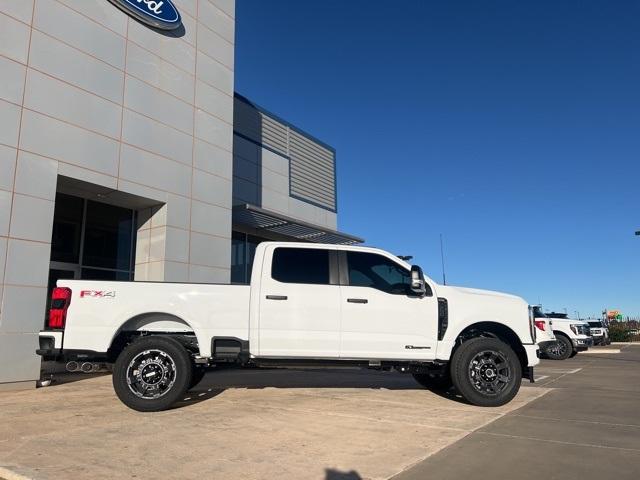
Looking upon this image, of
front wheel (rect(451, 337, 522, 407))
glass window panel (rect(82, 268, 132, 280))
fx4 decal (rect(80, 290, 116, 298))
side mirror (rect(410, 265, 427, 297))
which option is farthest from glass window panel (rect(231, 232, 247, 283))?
front wheel (rect(451, 337, 522, 407))

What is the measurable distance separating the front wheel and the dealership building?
7.44m

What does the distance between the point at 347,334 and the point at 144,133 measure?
799 centimetres

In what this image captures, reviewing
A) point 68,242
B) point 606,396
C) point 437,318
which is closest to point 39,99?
point 68,242

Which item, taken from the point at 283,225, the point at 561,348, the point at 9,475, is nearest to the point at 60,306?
the point at 9,475

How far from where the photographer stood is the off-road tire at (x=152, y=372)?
6625 millimetres

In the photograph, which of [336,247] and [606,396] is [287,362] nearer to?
[336,247]

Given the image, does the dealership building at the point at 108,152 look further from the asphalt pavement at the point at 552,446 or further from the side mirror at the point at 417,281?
the asphalt pavement at the point at 552,446

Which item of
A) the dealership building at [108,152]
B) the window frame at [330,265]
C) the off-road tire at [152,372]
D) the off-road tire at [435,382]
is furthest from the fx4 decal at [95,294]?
the off-road tire at [435,382]

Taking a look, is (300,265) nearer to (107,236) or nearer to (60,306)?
(60,306)

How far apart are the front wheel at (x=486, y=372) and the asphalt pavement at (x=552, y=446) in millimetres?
356

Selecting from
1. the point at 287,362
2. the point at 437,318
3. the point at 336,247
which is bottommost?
the point at 287,362

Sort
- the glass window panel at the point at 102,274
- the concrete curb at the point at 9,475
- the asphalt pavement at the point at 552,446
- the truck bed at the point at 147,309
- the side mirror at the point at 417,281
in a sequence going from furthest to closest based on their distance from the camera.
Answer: the glass window panel at the point at 102,274, the side mirror at the point at 417,281, the truck bed at the point at 147,309, the asphalt pavement at the point at 552,446, the concrete curb at the point at 9,475

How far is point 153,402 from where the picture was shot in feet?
21.8

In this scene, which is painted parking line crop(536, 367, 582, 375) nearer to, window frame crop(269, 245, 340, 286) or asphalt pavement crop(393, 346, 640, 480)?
asphalt pavement crop(393, 346, 640, 480)
